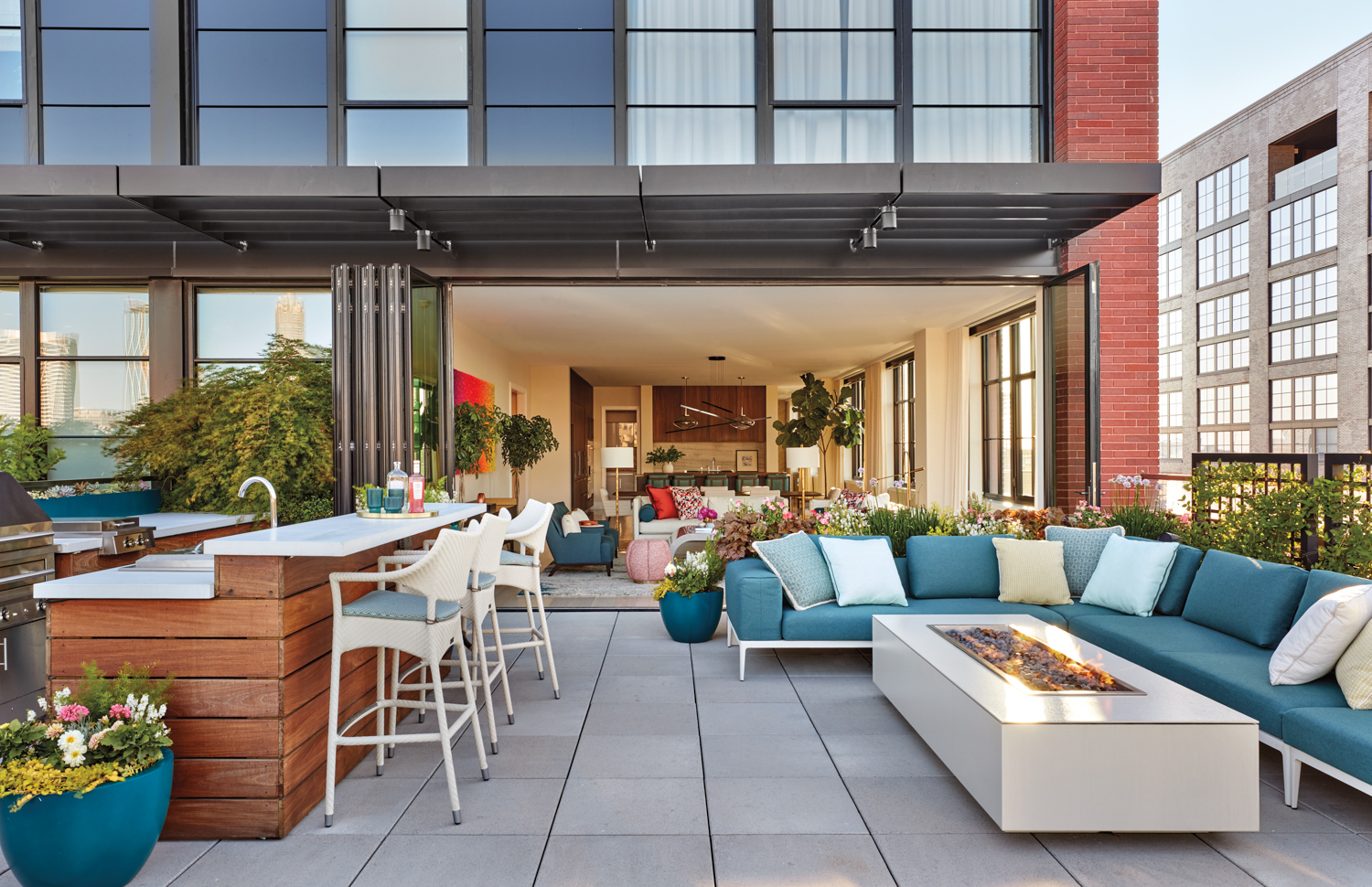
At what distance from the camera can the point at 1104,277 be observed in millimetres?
6402

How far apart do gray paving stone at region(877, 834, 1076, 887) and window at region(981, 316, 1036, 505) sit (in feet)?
19.9

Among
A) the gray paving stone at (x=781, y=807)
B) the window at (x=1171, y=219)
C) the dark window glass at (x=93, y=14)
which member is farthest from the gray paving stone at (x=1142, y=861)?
the window at (x=1171, y=219)

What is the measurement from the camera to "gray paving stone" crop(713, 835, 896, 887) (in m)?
2.13

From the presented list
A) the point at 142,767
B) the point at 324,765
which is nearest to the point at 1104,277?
the point at 324,765

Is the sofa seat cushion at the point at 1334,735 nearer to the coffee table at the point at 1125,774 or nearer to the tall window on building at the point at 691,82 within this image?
the coffee table at the point at 1125,774

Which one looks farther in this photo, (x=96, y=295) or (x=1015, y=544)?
(x=96, y=295)

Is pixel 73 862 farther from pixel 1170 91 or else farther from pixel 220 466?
pixel 1170 91

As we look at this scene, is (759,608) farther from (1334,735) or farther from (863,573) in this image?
(1334,735)

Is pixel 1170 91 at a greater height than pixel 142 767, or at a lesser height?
greater

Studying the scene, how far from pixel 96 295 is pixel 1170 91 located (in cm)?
2621

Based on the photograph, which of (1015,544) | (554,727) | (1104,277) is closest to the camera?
(554,727)

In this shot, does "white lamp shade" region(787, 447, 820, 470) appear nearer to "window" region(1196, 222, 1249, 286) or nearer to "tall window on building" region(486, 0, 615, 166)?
"tall window on building" region(486, 0, 615, 166)

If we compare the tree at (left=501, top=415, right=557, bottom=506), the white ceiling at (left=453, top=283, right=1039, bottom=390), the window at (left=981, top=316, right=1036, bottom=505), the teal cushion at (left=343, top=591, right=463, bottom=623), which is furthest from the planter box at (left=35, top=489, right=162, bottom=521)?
the window at (left=981, top=316, right=1036, bottom=505)

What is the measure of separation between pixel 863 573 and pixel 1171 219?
36.3 m
